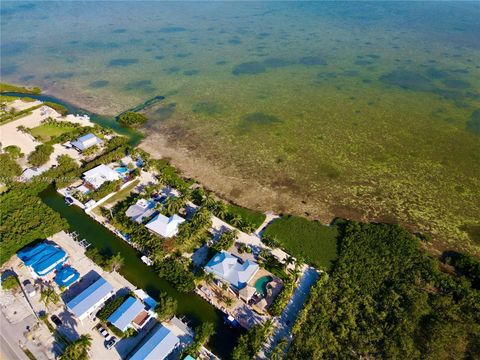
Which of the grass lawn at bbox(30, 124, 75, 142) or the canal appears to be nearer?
the canal

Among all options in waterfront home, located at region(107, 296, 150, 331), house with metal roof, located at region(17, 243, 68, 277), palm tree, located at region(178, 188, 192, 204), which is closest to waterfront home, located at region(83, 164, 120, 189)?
palm tree, located at region(178, 188, 192, 204)

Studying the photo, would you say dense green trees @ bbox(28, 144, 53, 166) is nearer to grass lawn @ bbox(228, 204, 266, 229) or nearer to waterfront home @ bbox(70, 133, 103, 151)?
waterfront home @ bbox(70, 133, 103, 151)

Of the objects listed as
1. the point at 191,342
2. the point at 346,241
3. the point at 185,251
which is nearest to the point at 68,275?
the point at 185,251

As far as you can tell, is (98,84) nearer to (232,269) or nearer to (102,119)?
(102,119)

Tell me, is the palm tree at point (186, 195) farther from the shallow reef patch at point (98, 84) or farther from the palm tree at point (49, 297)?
the shallow reef patch at point (98, 84)

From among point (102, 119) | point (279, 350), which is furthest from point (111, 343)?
point (102, 119)

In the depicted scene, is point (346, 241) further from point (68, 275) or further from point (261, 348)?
point (68, 275)
